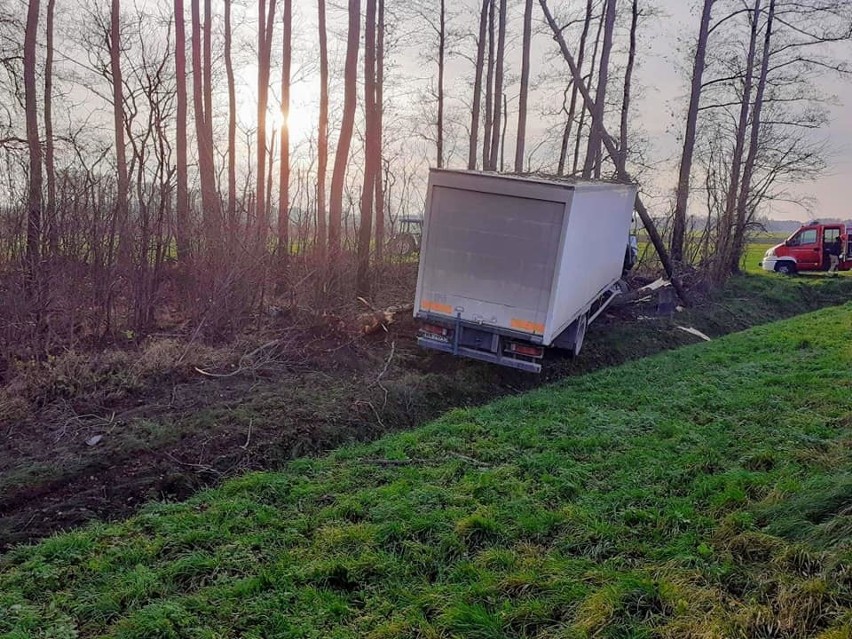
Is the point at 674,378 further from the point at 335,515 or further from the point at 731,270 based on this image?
the point at 731,270

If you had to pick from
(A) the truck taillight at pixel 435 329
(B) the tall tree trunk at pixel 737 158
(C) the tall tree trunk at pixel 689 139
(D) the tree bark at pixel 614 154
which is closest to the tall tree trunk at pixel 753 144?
(B) the tall tree trunk at pixel 737 158

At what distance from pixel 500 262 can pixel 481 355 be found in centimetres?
157

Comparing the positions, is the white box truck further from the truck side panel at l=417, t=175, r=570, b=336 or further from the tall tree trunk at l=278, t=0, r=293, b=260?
A: the tall tree trunk at l=278, t=0, r=293, b=260

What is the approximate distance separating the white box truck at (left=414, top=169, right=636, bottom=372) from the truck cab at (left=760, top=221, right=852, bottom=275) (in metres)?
19.8

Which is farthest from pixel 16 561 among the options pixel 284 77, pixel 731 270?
pixel 731 270

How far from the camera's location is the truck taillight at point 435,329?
31.4ft

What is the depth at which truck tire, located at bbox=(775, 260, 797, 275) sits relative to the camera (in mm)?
24906

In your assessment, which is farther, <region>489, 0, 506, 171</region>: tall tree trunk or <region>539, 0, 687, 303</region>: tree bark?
<region>489, 0, 506, 171</region>: tall tree trunk

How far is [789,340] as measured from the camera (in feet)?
38.7

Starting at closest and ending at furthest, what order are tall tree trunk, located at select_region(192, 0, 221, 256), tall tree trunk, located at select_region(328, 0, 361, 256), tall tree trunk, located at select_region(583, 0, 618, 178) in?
tall tree trunk, located at select_region(192, 0, 221, 256), tall tree trunk, located at select_region(328, 0, 361, 256), tall tree trunk, located at select_region(583, 0, 618, 178)

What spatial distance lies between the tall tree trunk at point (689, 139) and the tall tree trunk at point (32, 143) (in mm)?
18243

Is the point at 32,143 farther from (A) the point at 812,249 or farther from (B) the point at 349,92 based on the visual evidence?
(A) the point at 812,249

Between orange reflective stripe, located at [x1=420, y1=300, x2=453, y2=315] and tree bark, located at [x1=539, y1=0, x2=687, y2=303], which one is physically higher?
tree bark, located at [x1=539, y1=0, x2=687, y2=303]

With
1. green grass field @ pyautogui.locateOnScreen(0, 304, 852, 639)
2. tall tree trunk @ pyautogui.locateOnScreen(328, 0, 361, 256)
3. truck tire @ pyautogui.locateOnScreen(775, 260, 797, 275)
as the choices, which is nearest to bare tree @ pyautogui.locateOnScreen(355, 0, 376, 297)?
tall tree trunk @ pyautogui.locateOnScreen(328, 0, 361, 256)
